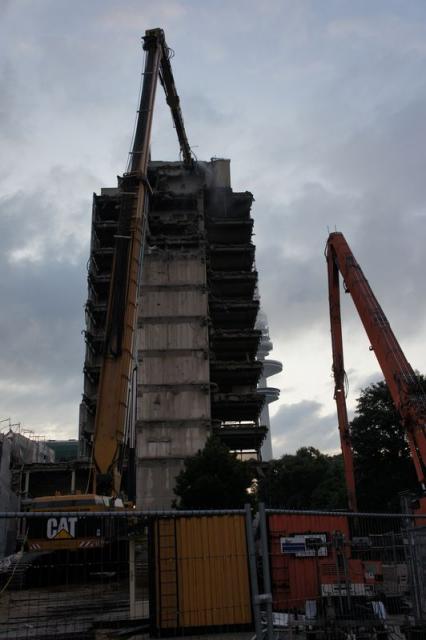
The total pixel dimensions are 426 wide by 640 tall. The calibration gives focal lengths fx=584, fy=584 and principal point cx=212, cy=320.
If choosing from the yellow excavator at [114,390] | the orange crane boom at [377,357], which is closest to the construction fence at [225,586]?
the yellow excavator at [114,390]

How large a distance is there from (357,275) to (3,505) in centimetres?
2919

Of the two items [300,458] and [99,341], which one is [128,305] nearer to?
[99,341]

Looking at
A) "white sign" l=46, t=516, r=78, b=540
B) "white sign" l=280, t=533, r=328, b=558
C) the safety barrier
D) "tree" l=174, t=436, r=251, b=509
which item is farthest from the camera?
"tree" l=174, t=436, r=251, b=509

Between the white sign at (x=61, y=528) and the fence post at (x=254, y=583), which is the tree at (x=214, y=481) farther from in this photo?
the fence post at (x=254, y=583)

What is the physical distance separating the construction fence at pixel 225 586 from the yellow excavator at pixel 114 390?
1.37 metres

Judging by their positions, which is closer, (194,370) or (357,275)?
(357,275)

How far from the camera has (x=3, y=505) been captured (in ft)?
127

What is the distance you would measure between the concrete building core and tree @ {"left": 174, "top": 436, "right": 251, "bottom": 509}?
50.6 feet

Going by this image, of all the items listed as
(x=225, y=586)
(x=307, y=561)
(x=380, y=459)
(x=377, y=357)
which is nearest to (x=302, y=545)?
(x=307, y=561)

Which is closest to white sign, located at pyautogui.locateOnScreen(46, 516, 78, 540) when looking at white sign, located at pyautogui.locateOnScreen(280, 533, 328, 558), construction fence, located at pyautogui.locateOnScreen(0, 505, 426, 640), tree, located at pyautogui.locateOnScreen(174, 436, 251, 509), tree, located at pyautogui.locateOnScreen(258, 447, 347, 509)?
construction fence, located at pyautogui.locateOnScreen(0, 505, 426, 640)

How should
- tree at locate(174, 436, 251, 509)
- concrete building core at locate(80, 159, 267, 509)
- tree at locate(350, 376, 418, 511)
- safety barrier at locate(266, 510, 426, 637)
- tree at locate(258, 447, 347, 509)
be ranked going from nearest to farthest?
safety barrier at locate(266, 510, 426, 637) < tree at locate(174, 436, 251, 509) < tree at locate(350, 376, 418, 511) < concrete building core at locate(80, 159, 267, 509) < tree at locate(258, 447, 347, 509)

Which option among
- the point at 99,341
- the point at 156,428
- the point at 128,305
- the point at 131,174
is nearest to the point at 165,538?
the point at 128,305

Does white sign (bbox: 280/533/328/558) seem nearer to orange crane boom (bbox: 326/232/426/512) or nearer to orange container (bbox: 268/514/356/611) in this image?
orange container (bbox: 268/514/356/611)

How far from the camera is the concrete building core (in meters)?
47.9
